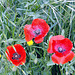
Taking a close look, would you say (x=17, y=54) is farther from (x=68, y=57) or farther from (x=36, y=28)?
(x=68, y=57)

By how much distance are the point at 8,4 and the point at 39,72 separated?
1.88 ft

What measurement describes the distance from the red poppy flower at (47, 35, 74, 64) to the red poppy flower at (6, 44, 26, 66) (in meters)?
0.18

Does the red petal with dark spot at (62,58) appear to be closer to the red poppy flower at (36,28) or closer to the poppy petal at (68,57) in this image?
the poppy petal at (68,57)

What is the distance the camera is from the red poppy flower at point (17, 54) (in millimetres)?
882

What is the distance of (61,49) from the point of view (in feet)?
2.97

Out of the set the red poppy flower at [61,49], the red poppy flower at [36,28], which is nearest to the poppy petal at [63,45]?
the red poppy flower at [61,49]

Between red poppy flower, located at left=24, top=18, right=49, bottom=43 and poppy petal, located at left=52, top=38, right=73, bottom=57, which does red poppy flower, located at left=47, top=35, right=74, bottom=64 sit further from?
A: red poppy flower, located at left=24, top=18, right=49, bottom=43

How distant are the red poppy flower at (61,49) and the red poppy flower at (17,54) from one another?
7.1 inches

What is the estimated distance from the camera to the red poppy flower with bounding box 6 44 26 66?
2.89 ft

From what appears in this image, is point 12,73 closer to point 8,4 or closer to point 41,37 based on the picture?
point 41,37

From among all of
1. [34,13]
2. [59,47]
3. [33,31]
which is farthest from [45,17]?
[59,47]

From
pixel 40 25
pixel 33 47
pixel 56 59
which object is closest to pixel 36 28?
pixel 40 25

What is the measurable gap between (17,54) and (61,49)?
0.29 meters

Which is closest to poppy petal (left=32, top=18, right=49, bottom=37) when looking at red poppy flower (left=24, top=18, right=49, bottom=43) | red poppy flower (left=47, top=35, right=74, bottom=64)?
red poppy flower (left=24, top=18, right=49, bottom=43)
